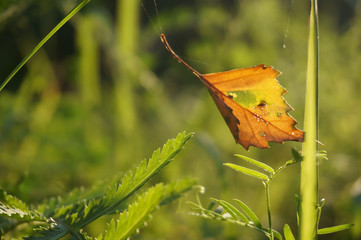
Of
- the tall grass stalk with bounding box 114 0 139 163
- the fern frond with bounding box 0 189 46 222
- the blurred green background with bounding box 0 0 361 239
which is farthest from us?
the tall grass stalk with bounding box 114 0 139 163

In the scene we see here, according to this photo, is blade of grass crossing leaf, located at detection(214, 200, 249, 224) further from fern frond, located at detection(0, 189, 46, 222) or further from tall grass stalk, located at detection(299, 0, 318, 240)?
fern frond, located at detection(0, 189, 46, 222)

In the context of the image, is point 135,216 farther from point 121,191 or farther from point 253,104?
point 253,104

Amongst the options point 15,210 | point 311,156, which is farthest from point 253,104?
point 15,210

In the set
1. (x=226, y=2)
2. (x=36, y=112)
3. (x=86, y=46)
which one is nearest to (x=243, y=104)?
(x=86, y=46)

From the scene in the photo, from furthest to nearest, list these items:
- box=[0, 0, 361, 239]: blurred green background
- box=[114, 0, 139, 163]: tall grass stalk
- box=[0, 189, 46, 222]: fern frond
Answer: box=[114, 0, 139, 163]: tall grass stalk, box=[0, 0, 361, 239]: blurred green background, box=[0, 189, 46, 222]: fern frond

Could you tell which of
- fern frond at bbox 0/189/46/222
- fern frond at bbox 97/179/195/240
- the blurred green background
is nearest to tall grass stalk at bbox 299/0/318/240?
fern frond at bbox 97/179/195/240

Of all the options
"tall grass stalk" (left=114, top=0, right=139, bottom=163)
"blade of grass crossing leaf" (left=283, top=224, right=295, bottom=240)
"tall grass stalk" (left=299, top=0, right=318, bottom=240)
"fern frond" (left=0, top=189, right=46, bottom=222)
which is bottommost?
"fern frond" (left=0, top=189, right=46, bottom=222)
